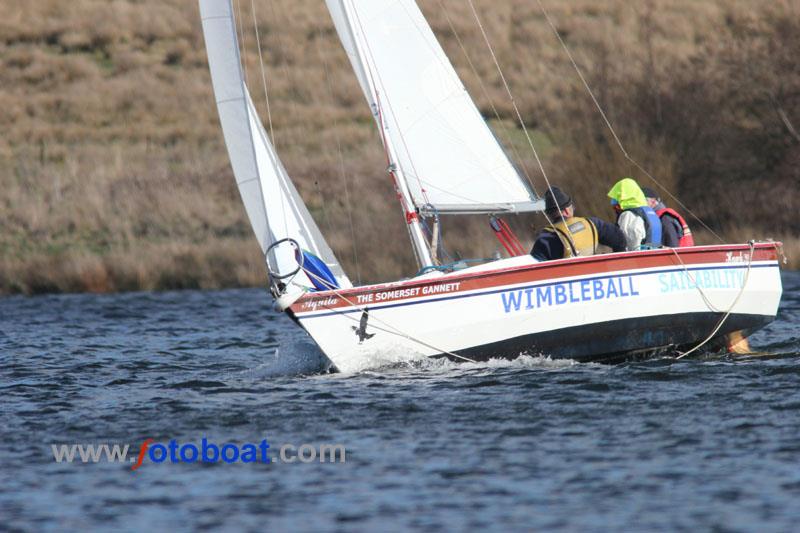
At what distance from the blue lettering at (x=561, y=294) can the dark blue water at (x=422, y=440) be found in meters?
0.69

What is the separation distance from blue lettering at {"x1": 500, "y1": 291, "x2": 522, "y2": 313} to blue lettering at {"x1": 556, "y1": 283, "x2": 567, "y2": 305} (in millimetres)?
354

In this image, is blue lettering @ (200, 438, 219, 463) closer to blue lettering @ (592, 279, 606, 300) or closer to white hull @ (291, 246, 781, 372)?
white hull @ (291, 246, 781, 372)

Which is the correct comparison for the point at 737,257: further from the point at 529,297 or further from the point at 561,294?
the point at 529,297

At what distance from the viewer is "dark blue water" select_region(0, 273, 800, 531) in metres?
9.49

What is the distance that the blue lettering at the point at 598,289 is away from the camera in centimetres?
1420

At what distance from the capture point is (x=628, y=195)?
593 inches

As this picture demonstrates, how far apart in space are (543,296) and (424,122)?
2.33 metres

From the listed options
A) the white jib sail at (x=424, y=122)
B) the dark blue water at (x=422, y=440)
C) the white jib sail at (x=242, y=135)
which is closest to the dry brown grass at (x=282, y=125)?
the white jib sail at (x=424, y=122)

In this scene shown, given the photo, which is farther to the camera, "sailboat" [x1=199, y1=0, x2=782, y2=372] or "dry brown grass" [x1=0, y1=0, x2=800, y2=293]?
"dry brown grass" [x1=0, y1=0, x2=800, y2=293]

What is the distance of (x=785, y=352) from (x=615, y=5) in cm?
3620

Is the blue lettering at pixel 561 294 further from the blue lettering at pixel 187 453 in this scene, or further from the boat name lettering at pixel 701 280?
the blue lettering at pixel 187 453

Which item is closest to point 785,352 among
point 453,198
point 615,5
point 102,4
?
point 453,198

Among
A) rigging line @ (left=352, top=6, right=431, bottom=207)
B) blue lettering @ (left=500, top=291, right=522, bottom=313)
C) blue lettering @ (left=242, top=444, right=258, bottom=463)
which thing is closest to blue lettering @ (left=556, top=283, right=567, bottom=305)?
blue lettering @ (left=500, top=291, right=522, bottom=313)

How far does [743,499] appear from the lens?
9.53 m
